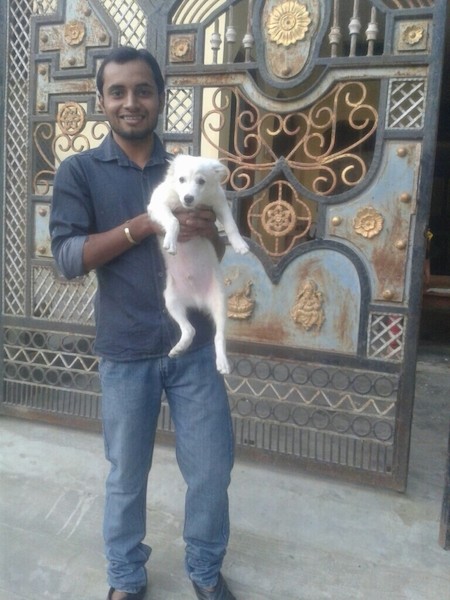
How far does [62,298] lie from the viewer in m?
3.79

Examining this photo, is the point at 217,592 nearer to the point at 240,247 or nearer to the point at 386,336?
the point at 240,247

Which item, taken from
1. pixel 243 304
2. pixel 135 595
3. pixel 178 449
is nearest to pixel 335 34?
pixel 243 304

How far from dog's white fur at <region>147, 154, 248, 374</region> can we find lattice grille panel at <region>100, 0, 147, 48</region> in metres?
1.71

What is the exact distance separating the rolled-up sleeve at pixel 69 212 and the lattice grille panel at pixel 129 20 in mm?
1760

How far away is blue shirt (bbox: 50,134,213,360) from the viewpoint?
2031 millimetres

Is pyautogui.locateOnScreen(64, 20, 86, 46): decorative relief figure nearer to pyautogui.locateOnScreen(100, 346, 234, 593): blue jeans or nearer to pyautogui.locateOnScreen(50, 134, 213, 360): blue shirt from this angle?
pyautogui.locateOnScreen(50, 134, 213, 360): blue shirt

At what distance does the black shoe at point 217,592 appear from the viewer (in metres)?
2.20

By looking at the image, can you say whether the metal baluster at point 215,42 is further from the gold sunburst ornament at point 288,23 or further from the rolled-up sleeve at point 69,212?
the rolled-up sleeve at point 69,212

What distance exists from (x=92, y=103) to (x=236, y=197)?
1122 mm

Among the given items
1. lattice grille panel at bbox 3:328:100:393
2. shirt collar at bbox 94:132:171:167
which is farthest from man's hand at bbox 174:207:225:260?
lattice grille panel at bbox 3:328:100:393

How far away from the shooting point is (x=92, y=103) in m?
3.53

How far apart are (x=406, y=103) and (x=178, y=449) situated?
2116 millimetres

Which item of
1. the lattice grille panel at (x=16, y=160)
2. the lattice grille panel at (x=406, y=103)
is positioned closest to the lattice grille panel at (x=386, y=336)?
the lattice grille panel at (x=406, y=103)

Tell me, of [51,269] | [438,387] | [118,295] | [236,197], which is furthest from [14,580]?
[438,387]
